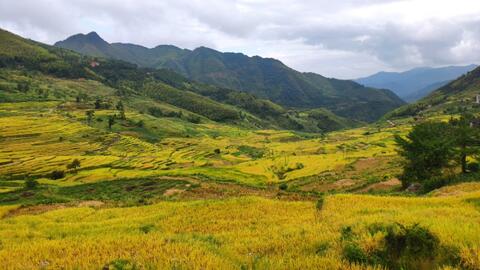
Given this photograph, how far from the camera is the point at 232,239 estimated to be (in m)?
13.4

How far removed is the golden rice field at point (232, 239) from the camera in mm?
9469

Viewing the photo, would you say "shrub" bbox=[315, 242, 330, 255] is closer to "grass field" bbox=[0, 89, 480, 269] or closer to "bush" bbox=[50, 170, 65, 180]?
"grass field" bbox=[0, 89, 480, 269]

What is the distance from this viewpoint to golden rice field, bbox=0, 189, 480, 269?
9.47 metres

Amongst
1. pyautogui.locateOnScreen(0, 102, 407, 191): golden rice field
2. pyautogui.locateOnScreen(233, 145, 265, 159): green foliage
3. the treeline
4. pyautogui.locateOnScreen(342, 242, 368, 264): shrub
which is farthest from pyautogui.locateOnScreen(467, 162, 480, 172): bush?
pyautogui.locateOnScreen(233, 145, 265, 159): green foliage

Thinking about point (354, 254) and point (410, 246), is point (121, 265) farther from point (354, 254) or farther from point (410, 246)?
point (410, 246)

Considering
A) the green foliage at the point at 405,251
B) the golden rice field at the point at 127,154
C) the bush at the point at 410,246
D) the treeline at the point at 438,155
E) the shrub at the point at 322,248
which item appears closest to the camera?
the green foliage at the point at 405,251

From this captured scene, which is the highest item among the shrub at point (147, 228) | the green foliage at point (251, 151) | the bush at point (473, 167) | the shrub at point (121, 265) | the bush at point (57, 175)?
the shrub at point (121, 265)

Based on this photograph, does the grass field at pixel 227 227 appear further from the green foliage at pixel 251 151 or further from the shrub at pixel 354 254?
the green foliage at pixel 251 151

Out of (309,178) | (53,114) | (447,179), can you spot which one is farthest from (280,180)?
(53,114)

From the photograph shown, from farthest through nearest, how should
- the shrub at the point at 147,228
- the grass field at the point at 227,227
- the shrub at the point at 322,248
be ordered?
the shrub at the point at 147,228 → the shrub at the point at 322,248 → the grass field at the point at 227,227

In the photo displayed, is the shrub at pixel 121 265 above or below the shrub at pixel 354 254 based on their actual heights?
below

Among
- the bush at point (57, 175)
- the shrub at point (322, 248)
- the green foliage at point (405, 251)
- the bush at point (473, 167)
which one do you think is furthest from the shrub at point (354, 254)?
the bush at point (57, 175)

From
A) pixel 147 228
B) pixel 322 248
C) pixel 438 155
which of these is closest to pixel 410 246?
pixel 322 248

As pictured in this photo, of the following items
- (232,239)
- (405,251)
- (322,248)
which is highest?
(405,251)
